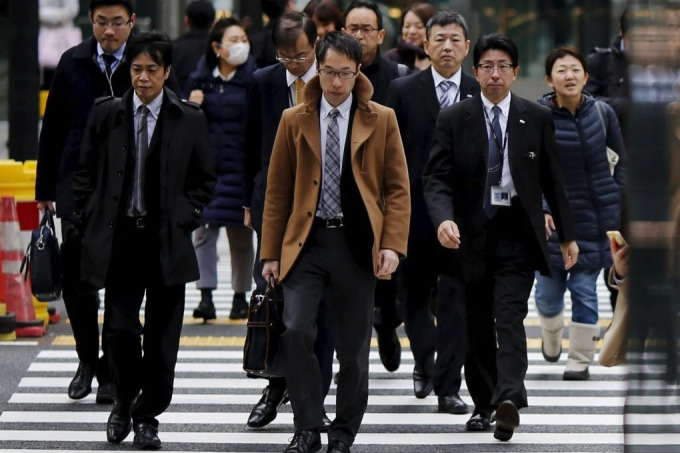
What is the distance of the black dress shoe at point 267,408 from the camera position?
24.7 feet

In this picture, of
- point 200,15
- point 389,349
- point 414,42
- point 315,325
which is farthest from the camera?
point 200,15

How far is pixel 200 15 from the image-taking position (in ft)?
43.5

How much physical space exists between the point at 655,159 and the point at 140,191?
14.6 feet

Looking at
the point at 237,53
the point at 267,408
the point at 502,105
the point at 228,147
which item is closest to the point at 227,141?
the point at 228,147

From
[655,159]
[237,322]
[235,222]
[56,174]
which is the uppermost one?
[655,159]

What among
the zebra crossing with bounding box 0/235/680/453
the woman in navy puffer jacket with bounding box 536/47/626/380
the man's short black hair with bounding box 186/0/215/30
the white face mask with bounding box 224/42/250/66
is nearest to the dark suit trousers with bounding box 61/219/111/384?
the zebra crossing with bounding box 0/235/680/453

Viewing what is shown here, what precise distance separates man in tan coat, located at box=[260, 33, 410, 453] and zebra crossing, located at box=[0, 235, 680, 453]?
57 centimetres

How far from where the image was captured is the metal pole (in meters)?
12.1

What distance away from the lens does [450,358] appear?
7.84 metres

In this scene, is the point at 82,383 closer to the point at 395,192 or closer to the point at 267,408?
the point at 267,408

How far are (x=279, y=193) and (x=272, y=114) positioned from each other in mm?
1083

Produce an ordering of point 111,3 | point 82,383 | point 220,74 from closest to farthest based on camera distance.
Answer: point 111,3
point 82,383
point 220,74

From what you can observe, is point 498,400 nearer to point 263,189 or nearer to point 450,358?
point 450,358

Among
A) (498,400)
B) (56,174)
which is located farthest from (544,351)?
(56,174)
